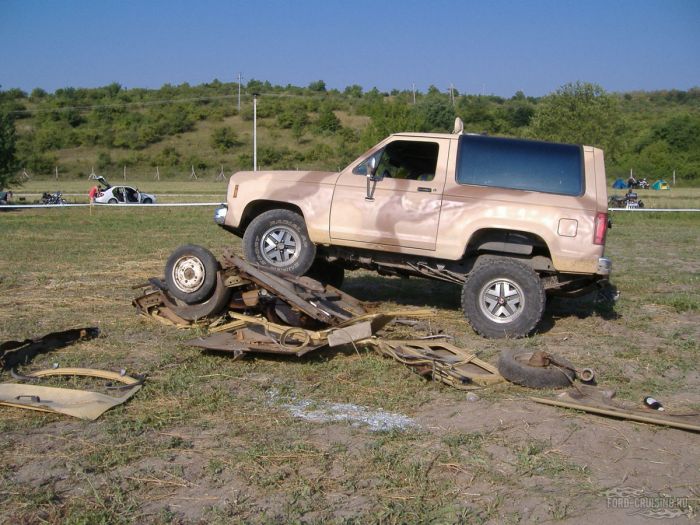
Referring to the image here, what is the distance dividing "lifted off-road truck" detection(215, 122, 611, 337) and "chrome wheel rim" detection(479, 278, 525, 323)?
1 centimetres

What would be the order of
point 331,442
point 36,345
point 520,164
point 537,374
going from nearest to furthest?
point 331,442 → point 537,374 → point 36,345 → point 520,164

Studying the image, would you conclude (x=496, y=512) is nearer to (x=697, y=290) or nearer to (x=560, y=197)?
(x=560, y=197)

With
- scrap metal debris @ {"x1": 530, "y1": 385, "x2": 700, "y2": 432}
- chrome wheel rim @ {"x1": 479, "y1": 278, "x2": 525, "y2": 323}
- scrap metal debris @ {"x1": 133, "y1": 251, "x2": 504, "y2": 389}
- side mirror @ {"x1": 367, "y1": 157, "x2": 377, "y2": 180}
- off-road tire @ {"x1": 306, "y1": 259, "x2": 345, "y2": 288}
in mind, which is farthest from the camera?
off-road tire @ {"x1": 306, "y1": 259, "x2": 345, "y2": 288}

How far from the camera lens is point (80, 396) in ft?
17.7

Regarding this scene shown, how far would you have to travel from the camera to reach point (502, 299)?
795 cm

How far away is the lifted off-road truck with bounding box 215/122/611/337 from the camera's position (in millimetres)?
7852

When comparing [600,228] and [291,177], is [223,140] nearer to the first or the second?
[291,177]

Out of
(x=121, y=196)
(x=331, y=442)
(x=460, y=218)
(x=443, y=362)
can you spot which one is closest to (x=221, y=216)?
(x=460, y=218)

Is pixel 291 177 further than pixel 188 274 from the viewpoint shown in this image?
Yes

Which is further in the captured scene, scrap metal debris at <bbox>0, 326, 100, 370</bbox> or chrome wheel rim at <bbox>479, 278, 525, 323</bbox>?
chrome wheel rim at <bbox>479, 278, 525, 323</bbox>

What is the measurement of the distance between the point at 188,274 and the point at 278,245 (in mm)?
1358

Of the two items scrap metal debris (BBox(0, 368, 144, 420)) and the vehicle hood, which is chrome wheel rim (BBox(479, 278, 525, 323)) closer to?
the vehicle hood

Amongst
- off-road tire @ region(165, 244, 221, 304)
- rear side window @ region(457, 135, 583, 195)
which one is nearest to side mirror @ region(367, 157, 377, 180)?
rear side window @ region(457, 135, 583, 195)

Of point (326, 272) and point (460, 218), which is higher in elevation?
point (460, 218)
